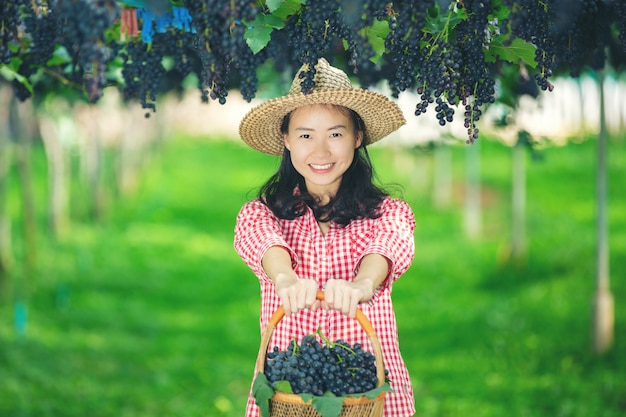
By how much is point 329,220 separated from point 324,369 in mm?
676

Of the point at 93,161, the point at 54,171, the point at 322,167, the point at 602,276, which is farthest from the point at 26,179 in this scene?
the point at 322,167

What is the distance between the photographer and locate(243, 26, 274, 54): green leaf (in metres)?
2.76

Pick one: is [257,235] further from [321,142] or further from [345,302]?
[345,302]

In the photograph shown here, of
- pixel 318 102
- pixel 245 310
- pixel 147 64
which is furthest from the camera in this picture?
pixel 245 310

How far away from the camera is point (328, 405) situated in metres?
2.51

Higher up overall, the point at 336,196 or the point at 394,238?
the point at 336,196

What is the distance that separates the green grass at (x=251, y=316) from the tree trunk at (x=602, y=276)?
0.18m

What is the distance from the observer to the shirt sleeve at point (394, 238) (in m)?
2.88

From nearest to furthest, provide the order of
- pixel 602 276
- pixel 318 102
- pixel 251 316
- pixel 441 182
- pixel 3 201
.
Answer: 1. pixel 318 102
2. pixel 602 276
3. pixel 3 201
4. pixel 251 316
5. pixel 441 182

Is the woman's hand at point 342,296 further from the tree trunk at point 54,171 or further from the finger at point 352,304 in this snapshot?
the tree trunk at point 54,171

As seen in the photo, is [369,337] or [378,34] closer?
[369,337]

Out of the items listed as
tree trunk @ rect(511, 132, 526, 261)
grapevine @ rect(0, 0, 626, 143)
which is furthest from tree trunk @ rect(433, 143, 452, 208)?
grapevine @ rect(0, 0, 626, 143)

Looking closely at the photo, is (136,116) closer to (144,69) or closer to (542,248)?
(542,248)

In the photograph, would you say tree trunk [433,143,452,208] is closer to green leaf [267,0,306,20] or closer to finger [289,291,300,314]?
green leaf [267,0,306,20]
